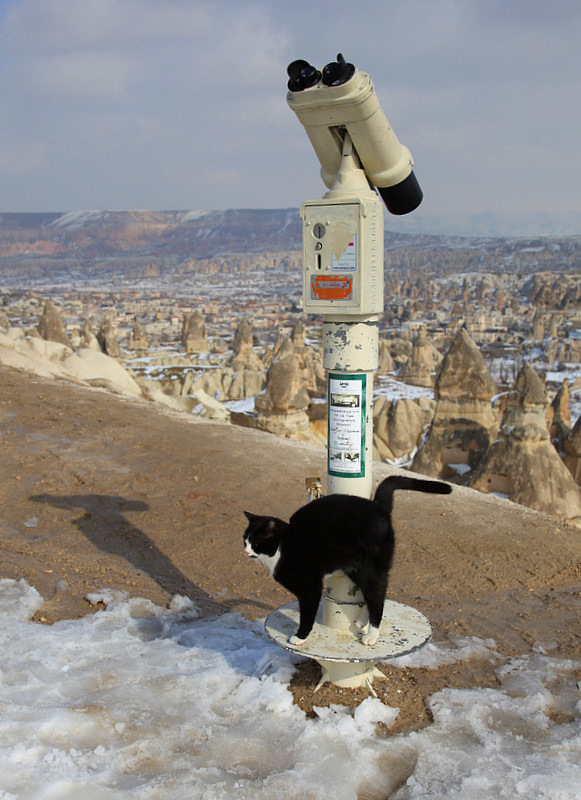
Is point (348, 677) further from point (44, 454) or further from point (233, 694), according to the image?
point (44, 454)

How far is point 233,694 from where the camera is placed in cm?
376

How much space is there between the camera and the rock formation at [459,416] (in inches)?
801

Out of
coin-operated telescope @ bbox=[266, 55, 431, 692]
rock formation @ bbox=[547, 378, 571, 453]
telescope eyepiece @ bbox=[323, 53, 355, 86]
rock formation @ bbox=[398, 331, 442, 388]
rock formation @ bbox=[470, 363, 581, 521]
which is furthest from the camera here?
rock formation @ bbox=[398, 331, 442, 388]

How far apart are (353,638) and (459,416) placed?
1743 centimetres

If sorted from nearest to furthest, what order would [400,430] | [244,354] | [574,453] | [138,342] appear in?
[574,453] → [400,430] → [244,354] → [138,342]

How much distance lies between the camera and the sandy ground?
506 cm

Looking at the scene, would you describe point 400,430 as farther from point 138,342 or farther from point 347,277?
point 138,342

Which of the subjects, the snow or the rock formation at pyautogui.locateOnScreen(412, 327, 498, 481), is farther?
the rock formation at pyautogui.locateOnScreen(412, 327, 498, 481)

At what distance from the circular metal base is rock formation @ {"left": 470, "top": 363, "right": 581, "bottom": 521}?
12534mm

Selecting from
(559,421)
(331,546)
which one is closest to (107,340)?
(559,421)

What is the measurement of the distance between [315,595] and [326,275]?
167cm

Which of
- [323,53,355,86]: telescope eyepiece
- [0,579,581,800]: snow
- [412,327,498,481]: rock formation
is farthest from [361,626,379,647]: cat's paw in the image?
[412,327,498,481]: rock formation

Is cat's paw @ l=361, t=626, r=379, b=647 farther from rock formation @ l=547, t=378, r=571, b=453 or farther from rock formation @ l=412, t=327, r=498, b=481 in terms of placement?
rock formation @ l=547, t=378, r=571, b=453

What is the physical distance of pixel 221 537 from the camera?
6.65 meters
